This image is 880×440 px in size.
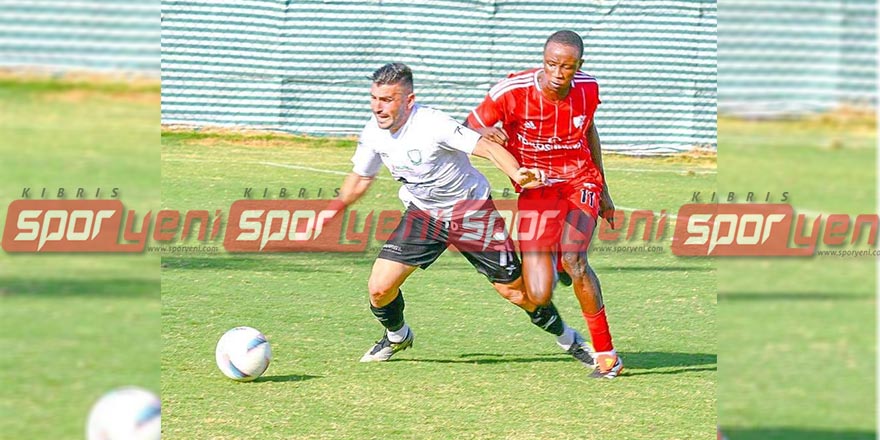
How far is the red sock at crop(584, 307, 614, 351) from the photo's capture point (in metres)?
5.08

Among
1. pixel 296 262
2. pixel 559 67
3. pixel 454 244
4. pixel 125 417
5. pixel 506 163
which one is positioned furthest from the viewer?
pixel 296 262

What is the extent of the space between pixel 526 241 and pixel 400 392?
0.96m

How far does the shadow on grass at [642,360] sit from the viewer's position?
518cm

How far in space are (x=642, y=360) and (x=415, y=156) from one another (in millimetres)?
1543

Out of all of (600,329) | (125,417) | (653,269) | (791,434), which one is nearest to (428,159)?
(600,329)

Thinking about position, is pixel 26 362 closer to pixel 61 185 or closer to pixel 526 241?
pixel 526 241

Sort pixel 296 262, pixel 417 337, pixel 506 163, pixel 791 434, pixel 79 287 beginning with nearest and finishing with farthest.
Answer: pixel 506 163 < pixel 791 434 < pixel 417 337 < pixel 296 262 < pixel 79 287

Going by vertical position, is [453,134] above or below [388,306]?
above

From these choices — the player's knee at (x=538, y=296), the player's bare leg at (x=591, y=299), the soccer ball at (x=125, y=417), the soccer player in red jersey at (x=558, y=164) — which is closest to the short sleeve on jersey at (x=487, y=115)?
the soccer player in red jersey at (x=558, y=164)

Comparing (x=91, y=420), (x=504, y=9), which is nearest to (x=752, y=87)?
(x=504, y=9)

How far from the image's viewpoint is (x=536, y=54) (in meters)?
7.18

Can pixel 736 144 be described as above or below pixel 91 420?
below

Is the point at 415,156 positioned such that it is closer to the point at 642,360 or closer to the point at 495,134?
the point at 495,134

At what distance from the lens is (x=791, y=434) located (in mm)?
4879
